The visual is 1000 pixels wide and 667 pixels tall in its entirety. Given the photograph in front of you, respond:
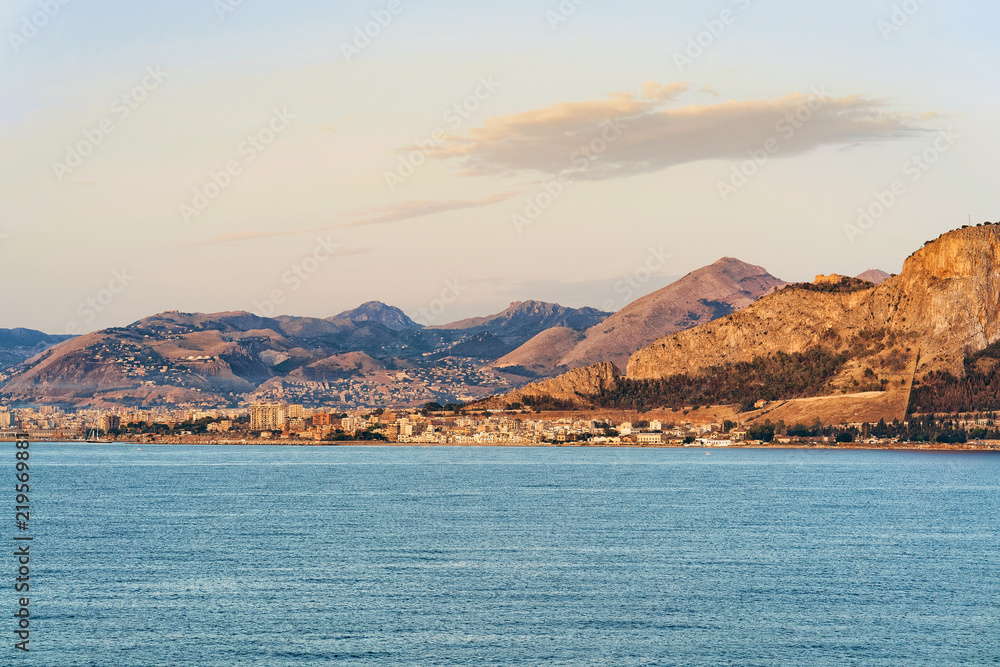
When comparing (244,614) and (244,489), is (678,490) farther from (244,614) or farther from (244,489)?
(244,614)

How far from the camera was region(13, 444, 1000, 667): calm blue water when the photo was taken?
4412 centimetres

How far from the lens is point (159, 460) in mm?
176750

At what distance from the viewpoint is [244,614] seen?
4906cm

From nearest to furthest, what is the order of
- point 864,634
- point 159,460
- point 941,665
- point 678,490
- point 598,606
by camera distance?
point 941,665
point 864,634
point 598,606
point 678,490
point 159,460

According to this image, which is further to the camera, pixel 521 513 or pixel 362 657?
pixel 521 513

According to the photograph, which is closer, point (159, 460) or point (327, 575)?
point (327, 575)

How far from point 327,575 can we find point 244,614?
29.9 ft

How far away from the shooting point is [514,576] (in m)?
57.9

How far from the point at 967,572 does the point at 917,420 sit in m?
145

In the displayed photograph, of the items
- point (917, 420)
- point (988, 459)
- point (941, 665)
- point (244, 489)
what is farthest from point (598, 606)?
point (917, 420)

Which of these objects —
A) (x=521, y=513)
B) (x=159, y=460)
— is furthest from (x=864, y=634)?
(x=159, y=460)

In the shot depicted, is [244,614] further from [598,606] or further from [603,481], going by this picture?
[603,481]

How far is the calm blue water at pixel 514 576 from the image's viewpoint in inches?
1737

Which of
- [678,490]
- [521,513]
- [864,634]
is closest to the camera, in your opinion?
[864,634]
